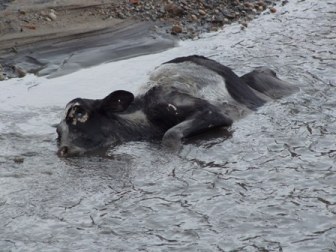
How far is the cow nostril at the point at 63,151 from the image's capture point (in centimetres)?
A: 769

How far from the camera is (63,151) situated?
303 inches

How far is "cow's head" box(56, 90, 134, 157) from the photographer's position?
7.86 m

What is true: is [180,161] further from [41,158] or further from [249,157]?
[41,158]

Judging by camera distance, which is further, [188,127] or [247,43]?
[247,43]

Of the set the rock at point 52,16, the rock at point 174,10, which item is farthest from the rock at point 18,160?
the rock at point 174,10

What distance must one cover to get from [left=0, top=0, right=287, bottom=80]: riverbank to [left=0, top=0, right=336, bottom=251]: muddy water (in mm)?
578

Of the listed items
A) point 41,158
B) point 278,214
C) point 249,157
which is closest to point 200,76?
point 249,157

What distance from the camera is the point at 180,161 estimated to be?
24.9ft

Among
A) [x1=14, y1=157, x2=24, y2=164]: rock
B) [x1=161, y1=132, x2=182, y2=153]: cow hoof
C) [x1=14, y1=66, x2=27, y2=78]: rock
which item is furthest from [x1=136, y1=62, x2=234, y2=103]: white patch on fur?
[x1=14, y1=66, x2=27, y2=78]: rock

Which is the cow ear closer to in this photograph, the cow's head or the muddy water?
the cow's head

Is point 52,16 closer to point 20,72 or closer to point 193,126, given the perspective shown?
point 20,72

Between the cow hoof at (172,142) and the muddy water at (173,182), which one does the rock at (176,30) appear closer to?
the muddy water at (173,182)

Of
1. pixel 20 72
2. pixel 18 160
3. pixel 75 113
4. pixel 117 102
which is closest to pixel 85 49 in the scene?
pixel 20 72

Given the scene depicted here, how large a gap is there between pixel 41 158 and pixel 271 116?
102 inches
